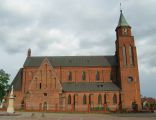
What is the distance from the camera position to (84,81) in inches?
2554

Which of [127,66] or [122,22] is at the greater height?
[122,22]

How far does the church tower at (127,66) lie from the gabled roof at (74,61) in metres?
4.12

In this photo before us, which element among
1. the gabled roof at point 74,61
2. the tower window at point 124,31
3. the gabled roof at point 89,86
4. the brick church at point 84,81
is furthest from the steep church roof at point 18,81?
the tower window at point 124,31

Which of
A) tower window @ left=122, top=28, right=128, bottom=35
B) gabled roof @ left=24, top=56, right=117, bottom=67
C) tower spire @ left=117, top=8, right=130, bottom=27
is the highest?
tower spire @ left=117, top=8, right=130, bottom=27

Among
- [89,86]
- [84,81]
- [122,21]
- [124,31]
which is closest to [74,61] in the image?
[84,81]

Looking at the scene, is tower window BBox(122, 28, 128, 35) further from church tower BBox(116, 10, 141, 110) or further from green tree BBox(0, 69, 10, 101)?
green tree BBox(0, 69, 10, 101)

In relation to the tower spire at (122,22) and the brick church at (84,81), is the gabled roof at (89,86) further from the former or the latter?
the tower spire at (122,22)

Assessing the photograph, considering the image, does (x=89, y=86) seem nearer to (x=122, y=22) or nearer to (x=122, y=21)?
(x=122, y=22)

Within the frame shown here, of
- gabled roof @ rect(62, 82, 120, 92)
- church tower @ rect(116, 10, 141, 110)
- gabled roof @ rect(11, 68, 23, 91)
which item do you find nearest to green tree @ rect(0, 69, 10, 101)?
gabled roof @ rect(11, 68, 23, 91)

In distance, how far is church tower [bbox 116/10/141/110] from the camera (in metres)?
58.4

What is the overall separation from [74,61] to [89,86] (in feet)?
32.0

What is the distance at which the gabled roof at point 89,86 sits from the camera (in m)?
59.9

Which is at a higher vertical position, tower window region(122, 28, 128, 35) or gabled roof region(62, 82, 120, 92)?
tower window region(122, 28, 128, 35)

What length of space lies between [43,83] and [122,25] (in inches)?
1014
